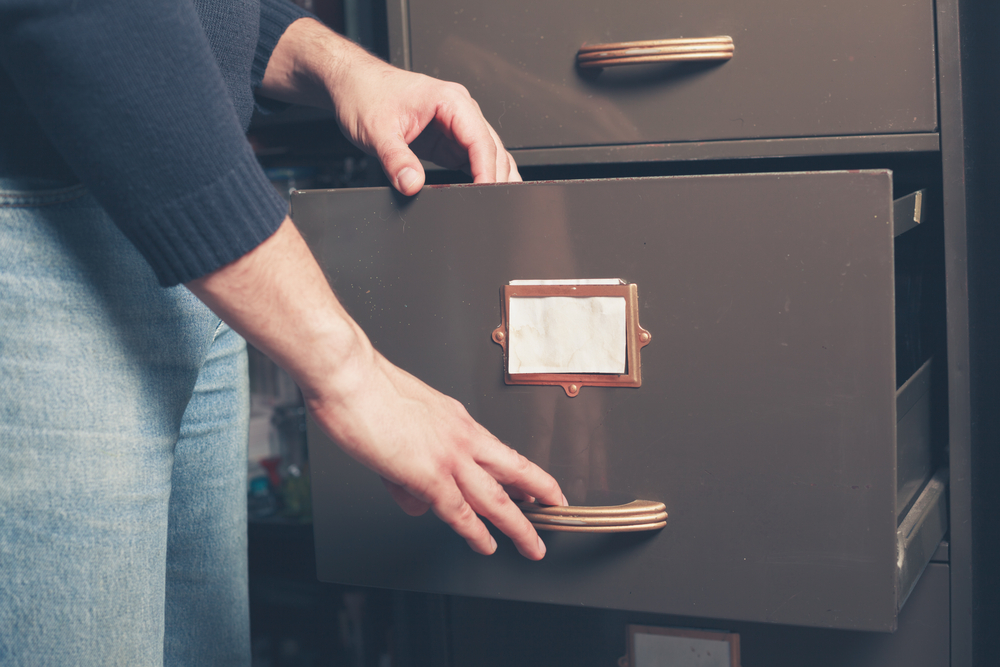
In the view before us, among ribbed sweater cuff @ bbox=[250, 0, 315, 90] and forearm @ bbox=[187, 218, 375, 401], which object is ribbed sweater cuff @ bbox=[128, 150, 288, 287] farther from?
ribbed sweater cuff @ bbox=[250, 0, 315, 90]

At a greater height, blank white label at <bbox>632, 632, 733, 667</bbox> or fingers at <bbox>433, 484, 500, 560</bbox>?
fingers at <bbox>433, 484, 500, 560</bbox>

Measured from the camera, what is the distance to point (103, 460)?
1.42 feet

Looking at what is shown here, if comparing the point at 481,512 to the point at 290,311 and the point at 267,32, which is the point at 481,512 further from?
the point at 267,32

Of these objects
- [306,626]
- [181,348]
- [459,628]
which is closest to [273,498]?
[306,626]

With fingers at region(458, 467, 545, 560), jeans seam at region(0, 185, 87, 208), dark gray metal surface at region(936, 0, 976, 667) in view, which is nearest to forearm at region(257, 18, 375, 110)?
jeans seam at region(0, 185, 87, 208)

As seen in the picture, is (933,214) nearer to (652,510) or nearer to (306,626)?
(652,510)

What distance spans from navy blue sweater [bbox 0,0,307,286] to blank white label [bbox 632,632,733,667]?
514 mm

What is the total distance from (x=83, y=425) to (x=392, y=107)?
33cm

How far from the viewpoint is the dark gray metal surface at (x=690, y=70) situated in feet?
2.04

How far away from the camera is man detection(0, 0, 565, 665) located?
0.37 metres

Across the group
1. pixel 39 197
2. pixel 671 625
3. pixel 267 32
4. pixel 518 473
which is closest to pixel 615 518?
pixel 518 473

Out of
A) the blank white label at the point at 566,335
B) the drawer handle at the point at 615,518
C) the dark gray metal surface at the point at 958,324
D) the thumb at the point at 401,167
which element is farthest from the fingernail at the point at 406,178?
the dark gray metal surface at the point at 958,324

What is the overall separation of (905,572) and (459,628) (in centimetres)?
47

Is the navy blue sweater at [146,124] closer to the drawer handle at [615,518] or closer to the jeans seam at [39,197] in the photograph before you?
the jeans seam at [39,197]
